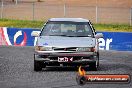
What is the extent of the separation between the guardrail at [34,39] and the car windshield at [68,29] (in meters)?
8.71

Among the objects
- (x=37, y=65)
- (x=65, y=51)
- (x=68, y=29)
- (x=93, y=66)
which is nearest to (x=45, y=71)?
(x=37, y=65)

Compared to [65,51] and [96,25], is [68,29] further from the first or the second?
[96,25]

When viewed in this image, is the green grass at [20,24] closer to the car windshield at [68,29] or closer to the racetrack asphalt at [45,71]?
the racetrack asphalt at [45,71]

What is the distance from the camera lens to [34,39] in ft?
94.4

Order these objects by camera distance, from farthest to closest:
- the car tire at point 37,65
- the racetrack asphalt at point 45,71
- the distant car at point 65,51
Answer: the car tire at point 37,65
the distant car at point 65,51
the racetrack asphalt at point 45,71

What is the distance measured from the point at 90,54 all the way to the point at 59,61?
967mm

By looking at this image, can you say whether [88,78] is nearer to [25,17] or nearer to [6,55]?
[6,55]

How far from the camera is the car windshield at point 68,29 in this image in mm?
17469

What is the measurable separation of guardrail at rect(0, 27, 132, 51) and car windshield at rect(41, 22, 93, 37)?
8.71 meters

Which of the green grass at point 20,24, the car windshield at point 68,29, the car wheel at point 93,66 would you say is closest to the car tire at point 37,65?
the car windshield at point 68,29

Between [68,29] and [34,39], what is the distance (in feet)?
37.0

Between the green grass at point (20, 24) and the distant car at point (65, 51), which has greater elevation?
the green grass at point (20, 24)

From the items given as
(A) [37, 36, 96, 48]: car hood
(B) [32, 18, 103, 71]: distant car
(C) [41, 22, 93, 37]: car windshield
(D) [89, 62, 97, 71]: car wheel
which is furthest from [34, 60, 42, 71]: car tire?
(D) [89, 62, 97, 71]: car wheel

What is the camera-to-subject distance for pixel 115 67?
1845cm
